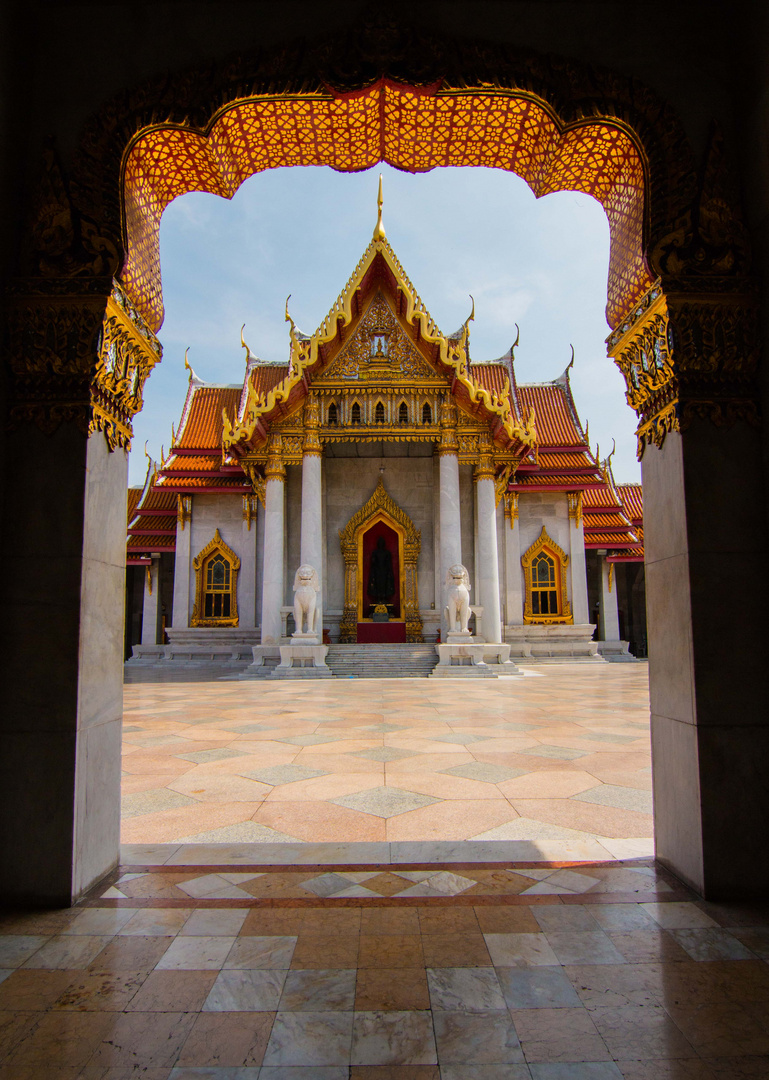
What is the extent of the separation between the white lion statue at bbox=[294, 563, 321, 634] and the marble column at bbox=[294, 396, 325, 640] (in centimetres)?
43

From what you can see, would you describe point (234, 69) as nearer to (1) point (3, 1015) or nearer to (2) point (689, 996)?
(1) point (3, 1015)

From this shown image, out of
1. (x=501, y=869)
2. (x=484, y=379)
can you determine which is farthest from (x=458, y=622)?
(x=501, y=869)

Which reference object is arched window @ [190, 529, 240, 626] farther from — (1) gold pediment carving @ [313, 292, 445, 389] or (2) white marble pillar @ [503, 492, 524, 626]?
(2) white marble pillar @ [503, 492, 524, 626]

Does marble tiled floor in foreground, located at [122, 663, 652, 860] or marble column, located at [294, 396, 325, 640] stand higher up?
marble column, located at [294, 396, 325, 640]

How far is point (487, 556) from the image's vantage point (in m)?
15.5

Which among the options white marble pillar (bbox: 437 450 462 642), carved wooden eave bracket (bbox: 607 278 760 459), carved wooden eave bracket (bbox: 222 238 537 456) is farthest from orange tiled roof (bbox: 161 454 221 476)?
carved wooden eave bracket (bbox: 607 278 760 459)

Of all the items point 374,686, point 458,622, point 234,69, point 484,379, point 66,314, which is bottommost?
point 374,686

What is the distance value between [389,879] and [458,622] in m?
11.3

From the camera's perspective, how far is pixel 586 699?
9117mm

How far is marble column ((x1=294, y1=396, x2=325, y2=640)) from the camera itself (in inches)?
582

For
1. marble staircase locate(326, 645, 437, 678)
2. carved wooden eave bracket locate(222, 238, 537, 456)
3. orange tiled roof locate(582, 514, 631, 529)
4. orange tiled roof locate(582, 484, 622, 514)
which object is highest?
carved wooden eave bracket locate(222, 238, 537, 456)

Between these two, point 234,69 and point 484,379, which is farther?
point 484,379

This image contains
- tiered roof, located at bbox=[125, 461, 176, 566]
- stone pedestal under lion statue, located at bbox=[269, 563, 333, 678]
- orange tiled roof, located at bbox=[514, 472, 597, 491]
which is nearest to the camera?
stone pedestal under lion statue, located at bbox=[269, 563, 333, 678]

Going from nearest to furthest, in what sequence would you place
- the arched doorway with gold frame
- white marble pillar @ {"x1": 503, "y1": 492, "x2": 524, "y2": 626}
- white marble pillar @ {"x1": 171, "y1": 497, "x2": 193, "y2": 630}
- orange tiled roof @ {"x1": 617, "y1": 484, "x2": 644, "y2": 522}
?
the arched doorway with gold frame → white marble pillar @ {"x1": 503, "y1": 492, "x2": 524, "y2": 626} → white marble pillar @ {"x1": 171, "y1": 497, "x2": 193, "y2": 630} → orange tiled roof @ {"x1": 617, "y1": 484, "x2": 644, "y2": 522}
